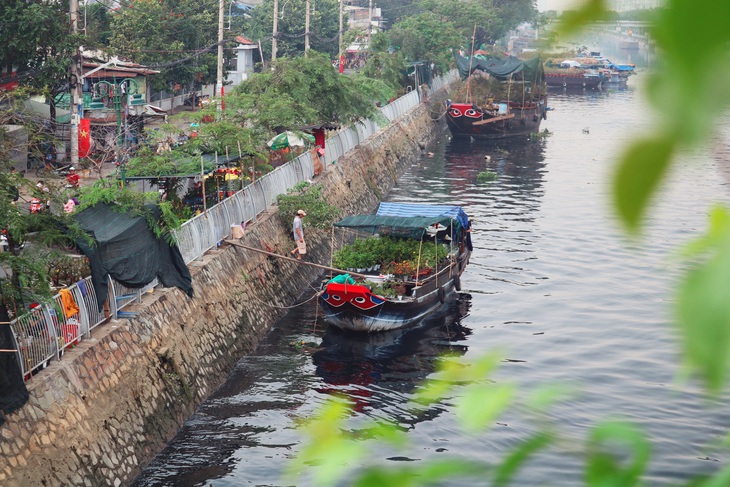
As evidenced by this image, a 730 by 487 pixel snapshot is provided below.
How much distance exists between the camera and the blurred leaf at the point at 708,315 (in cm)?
83

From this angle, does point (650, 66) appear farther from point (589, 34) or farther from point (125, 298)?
point (125, 298)

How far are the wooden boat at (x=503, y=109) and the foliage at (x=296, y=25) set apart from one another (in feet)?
30.2

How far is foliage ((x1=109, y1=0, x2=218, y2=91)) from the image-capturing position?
37750 millimetres

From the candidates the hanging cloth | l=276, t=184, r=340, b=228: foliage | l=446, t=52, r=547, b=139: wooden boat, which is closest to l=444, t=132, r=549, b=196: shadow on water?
l=446, t=52, r=547, b=139: wooden boat

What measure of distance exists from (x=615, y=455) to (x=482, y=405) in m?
0.20

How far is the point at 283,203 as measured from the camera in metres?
25.2

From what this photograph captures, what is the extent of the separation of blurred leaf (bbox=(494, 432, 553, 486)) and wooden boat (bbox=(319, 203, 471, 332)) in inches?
787

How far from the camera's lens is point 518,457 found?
3.88ft

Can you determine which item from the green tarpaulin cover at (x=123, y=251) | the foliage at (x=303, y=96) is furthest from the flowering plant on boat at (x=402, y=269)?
the green tarpaulin cover at (x=123, y=251)

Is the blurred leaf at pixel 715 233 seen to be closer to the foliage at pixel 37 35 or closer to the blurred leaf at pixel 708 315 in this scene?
the blurred leaf at pixel 708 315

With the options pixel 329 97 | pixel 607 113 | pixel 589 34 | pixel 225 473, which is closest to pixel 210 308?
pixel 225 473

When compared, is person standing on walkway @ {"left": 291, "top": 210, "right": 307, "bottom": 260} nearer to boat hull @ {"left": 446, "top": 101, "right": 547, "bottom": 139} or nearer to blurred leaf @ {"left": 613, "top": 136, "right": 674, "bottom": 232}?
blurred leaf @ {"left": 613, "top": 136, "right": 674, "bottom": 232}

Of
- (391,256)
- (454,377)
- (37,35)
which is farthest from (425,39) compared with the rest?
(454,377)

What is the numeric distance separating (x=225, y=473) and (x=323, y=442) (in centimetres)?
1358
